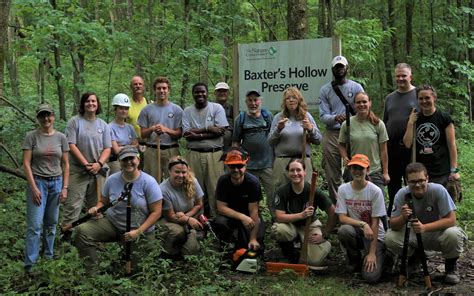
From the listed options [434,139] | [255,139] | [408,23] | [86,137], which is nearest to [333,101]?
[255,139]

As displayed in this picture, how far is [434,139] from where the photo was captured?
6.23m

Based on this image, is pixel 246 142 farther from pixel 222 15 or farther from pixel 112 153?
pixel 222 15

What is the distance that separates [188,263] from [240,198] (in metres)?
1.04

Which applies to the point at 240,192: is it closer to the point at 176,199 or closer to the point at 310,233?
the point at 176,199

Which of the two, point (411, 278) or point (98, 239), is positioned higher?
point (98, 239)

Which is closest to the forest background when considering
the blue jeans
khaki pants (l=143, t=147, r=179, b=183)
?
the blue jeans

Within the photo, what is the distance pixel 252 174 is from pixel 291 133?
89 centimetres

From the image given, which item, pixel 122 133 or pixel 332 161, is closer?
pixel 332 161

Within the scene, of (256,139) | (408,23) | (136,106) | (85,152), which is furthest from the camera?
(408,23)

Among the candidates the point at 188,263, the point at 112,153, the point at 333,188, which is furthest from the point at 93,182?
the point at 333,188

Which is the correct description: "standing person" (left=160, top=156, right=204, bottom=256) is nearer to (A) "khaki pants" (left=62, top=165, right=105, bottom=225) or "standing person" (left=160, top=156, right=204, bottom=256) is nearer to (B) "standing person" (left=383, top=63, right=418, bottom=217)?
(A) "khaki pants" (left=62, top=165, right=105, bottom=225)

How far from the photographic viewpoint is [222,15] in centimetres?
1259

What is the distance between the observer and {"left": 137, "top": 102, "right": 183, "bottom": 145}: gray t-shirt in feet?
24.1

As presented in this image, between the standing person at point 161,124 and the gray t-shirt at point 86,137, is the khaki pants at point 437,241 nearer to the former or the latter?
the standing person at point 161,124
